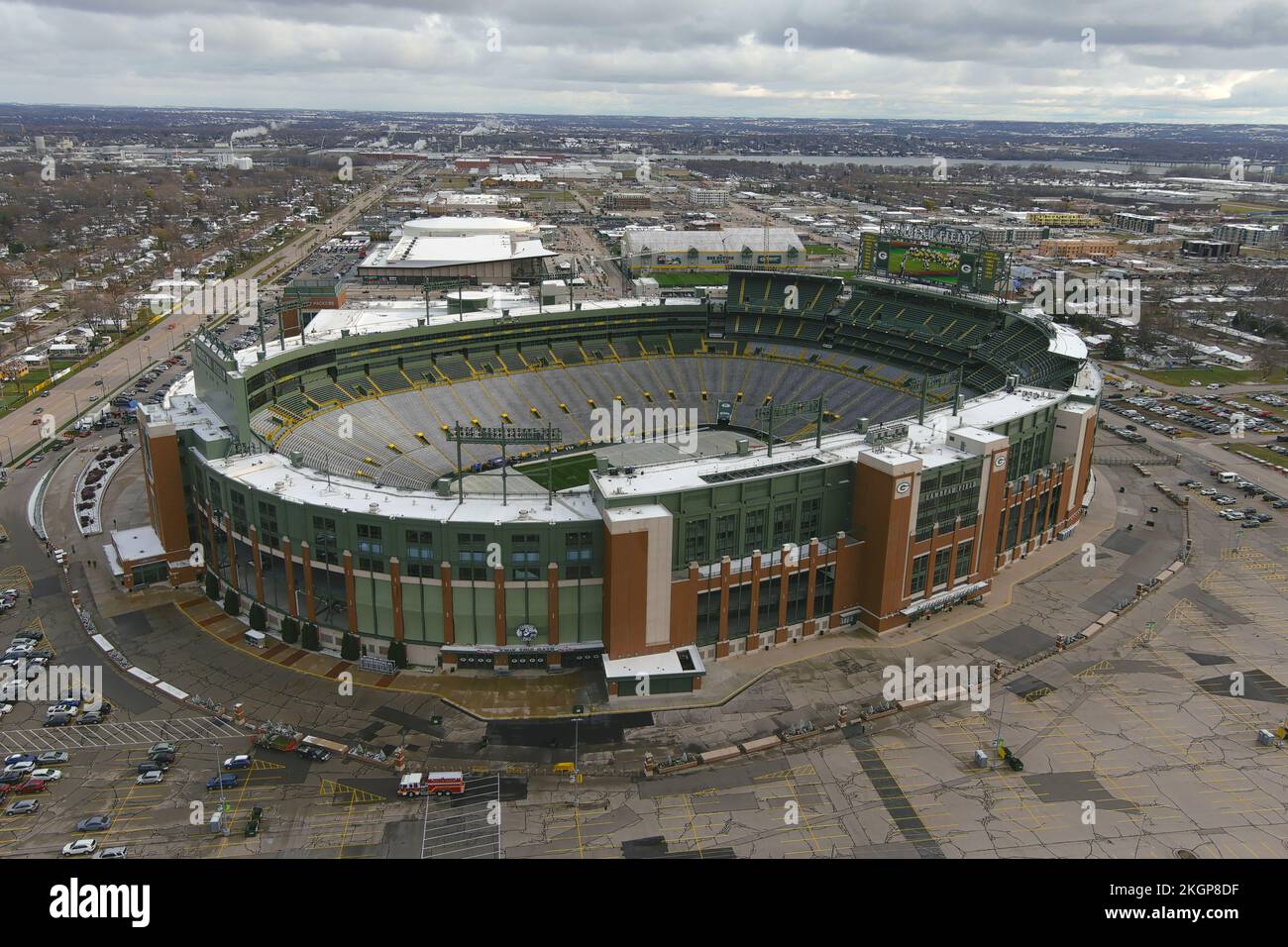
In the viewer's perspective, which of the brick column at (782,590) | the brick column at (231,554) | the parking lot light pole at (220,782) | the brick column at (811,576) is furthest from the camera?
the brick column at (231,554)

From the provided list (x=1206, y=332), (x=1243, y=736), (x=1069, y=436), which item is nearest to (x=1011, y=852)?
(x=1243, y=736)

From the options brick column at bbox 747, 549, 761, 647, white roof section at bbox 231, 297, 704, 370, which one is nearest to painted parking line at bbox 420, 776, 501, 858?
brick column at bbox 747, 549, 761, 647

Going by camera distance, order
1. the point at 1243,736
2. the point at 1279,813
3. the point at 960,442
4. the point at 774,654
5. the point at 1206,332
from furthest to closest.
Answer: the point at 1206,332, the point at 960,442, the point at 774,654, the point at 1243,736, the point at 1279,813

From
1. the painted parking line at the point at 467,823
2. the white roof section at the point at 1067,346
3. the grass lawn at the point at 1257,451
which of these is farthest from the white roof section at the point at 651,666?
the grass lawn at the point at 1257,451

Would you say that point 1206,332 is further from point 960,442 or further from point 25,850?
point 25,850

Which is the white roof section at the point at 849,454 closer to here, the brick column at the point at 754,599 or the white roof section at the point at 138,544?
the brick column at the point at 754,599

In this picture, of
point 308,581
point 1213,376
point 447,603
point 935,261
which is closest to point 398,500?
point 447,603
